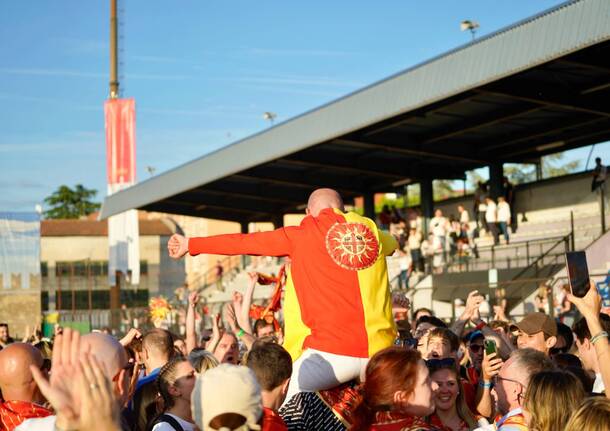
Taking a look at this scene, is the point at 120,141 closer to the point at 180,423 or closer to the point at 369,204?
the point at 369,204

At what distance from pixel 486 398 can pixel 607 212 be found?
21.9 m

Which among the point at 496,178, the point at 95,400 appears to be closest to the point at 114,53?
the point at 496,178

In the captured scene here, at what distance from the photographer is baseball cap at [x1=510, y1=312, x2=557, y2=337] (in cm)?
876

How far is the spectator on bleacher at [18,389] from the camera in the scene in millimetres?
5777

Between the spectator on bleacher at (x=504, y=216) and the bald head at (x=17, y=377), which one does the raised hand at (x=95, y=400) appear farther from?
the spectator on bleacher at (x=504, y=216)

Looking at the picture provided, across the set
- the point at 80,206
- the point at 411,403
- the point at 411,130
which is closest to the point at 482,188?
the point at 411,130

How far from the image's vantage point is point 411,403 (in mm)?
5082

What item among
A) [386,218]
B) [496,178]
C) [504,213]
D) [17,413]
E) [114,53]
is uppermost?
[114,53]

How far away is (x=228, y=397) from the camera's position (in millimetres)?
3844

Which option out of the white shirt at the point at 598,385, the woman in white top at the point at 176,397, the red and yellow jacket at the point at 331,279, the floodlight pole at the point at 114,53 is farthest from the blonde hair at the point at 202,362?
the floodlight pole at the point at 114,53

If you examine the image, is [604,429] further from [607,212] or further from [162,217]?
[162,217]

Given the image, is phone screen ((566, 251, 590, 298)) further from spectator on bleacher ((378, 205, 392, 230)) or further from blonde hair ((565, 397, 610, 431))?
spectator on bleacher ((378, 205, 392, 230))

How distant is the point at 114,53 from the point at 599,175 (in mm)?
36116

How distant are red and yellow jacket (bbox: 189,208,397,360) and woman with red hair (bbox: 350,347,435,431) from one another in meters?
1.05
